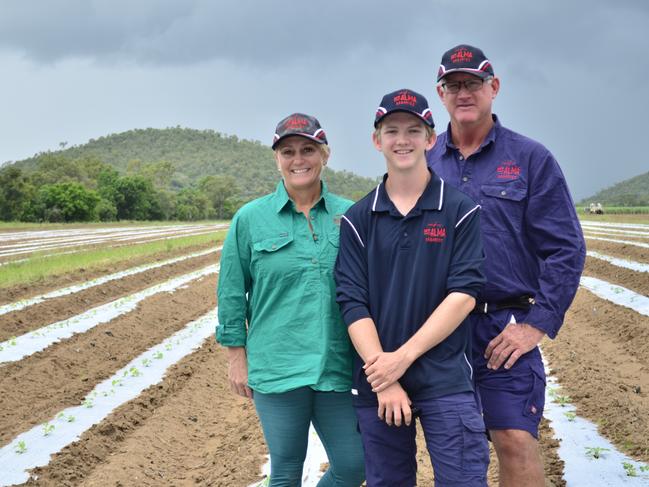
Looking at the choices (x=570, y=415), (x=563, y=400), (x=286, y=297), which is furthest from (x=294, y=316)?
(x=563, y=400)

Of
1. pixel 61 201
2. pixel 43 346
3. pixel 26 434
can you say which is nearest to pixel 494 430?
pixel 26 434

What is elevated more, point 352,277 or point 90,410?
point 352,277

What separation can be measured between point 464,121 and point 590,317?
820 cm

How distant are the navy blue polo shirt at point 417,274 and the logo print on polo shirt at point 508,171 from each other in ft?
1.22

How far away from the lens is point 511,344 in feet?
9.11

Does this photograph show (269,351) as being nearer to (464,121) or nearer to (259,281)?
(259,281)

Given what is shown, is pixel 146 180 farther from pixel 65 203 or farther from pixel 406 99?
pixel 406 99

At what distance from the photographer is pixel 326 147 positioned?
3086 mm

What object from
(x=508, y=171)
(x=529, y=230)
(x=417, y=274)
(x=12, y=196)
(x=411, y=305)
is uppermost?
(x=12, y=196)

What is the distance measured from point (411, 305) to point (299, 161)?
860 millimetres

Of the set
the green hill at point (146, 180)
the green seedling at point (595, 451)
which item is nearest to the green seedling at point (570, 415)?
the green seedling at point (595, 451)

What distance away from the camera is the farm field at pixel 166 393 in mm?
4918

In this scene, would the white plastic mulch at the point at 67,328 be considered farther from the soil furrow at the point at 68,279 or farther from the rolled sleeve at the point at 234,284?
the rolled sleeve at the point at 234,284

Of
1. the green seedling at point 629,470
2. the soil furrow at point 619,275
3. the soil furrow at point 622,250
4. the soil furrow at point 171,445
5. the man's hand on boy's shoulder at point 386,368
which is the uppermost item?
the man's hand on boy's shoulder at point 386,368
